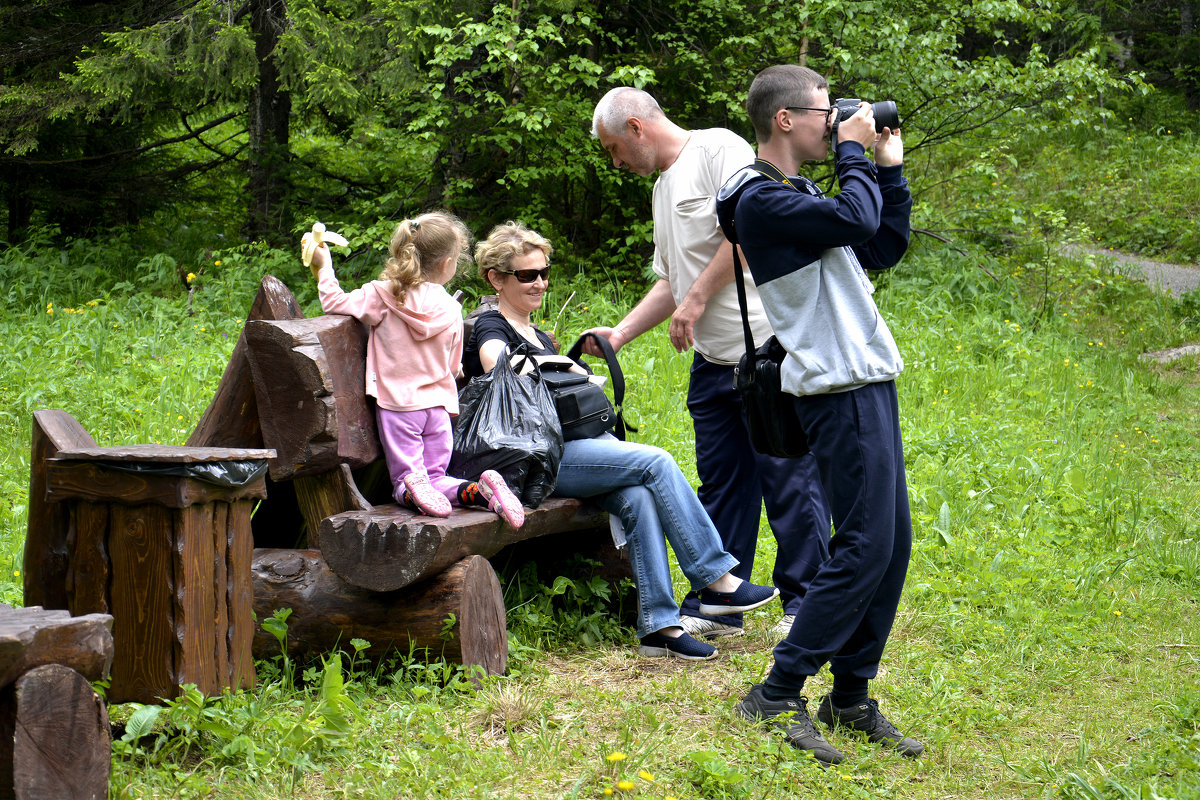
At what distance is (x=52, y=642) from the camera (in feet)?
7.04

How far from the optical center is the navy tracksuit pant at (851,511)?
112 inches

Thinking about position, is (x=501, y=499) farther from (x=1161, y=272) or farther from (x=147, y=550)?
(x=1161, y=272)

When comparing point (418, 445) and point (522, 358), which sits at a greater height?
point (522, 358)

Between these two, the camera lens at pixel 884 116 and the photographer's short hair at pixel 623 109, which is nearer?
the camera lens at pixel 884 116

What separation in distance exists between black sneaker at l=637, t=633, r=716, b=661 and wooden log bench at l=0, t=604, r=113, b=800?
1981mm

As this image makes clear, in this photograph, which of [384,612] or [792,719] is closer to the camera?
Result: [792,719]

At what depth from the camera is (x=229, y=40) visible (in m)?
7.86

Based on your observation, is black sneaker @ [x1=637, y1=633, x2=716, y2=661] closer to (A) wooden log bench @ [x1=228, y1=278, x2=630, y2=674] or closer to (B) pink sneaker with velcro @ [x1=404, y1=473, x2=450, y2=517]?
(A) wooden log bench @ [x1=228, y1=278, x2=630, y2=674]

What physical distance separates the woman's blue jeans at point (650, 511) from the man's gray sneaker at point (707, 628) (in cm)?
21

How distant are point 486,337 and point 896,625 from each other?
6.79ft

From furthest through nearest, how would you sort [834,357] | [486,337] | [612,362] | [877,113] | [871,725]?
[612,362], [486,337], [871,725], [877,113], [834,357]

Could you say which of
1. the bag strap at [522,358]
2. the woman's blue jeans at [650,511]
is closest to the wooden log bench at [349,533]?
the woman's blue jeans at [650,511]

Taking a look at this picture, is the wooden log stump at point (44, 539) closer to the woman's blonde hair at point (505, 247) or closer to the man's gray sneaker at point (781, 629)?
the woman's blonde hair at point (505, 247)

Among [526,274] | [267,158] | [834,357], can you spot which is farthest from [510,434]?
[267,158]
